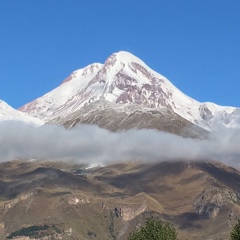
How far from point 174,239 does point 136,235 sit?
11.7 m

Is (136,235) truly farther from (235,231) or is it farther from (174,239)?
(235,231)

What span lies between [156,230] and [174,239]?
692 cm

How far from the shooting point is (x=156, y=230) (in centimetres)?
19562

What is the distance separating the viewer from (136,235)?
197500mm

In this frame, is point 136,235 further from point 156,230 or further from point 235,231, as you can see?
point 235,231

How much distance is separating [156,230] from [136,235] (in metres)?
6.52

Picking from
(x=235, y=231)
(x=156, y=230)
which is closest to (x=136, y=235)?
(x=156, y=230)

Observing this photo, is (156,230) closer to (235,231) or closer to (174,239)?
(174,239)

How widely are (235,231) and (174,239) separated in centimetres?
2050

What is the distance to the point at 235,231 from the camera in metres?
187

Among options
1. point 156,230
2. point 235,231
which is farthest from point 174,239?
point 235,231

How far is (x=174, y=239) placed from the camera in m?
198
